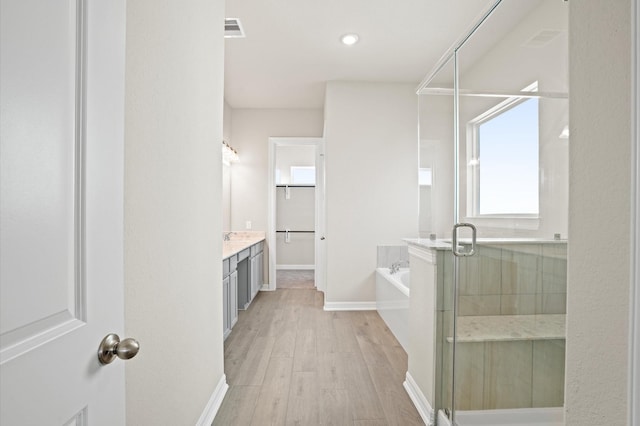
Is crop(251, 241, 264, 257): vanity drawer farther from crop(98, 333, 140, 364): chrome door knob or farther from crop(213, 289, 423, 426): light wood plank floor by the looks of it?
crop(98, 333, 140, 364): chrome door knob

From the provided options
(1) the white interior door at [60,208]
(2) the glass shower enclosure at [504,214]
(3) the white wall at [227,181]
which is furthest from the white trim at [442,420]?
(3) the white wall at [227,181]

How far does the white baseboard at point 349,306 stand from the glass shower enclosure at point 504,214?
244 cm

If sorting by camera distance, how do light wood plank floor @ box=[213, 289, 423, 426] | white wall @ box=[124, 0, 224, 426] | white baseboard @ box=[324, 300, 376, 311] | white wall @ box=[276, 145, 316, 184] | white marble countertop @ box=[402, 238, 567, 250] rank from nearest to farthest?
white wall @ box=[124, 0, 224, 426]
white marble countertop @ box=[402, 238, 567, 250]
light wood plank floor @ box=[213, 289, 423, 426]
white baseboard @ box=[324, 300, 376, 311]
white wall @ box=[276, 145, 316, 184]

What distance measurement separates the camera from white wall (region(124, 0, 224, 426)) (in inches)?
43.1

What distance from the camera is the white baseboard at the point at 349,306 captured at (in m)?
4.24

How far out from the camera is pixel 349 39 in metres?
3.26

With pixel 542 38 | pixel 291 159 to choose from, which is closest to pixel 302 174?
pixel 291 159

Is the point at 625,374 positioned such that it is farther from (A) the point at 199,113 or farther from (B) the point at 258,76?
(B) the point at 258,76

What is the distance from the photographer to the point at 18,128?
51 cm

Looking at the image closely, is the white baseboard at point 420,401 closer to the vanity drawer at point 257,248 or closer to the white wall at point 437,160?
the white wall at point 437,160

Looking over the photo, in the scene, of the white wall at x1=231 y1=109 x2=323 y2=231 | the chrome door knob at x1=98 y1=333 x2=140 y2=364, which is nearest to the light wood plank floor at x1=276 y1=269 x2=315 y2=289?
the white wall at x1=231 y1=109 x2=323 y2=231

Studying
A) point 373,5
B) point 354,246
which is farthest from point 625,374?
point 354,246

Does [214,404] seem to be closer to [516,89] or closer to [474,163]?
[474,163]

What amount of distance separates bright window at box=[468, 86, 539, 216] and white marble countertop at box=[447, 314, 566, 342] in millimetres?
Answer: 391
